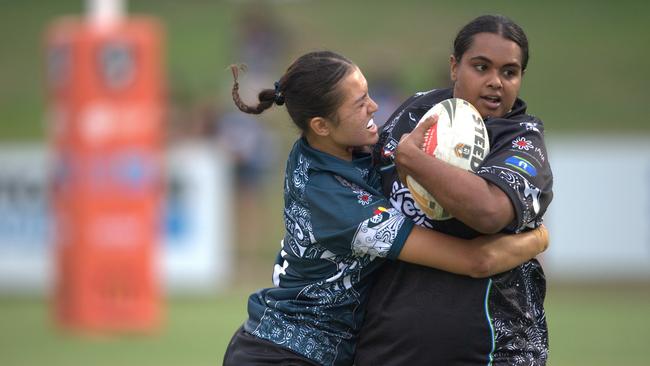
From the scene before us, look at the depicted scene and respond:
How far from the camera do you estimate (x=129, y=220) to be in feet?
38.7

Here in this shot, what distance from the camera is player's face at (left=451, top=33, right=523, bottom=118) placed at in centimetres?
394

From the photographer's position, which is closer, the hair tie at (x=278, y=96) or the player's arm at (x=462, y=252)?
the player's arm at (x=462, y=252)

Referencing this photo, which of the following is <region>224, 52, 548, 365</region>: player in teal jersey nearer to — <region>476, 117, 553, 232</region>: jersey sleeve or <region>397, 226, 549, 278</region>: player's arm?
<region>397, 226, 549, 278</region>: player's arm

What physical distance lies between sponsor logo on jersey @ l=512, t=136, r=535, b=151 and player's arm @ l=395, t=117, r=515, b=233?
0.76 feet

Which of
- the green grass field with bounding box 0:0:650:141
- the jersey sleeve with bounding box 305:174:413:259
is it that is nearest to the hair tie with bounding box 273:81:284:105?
the jersey sleeve with bounding box 305:174:413:259

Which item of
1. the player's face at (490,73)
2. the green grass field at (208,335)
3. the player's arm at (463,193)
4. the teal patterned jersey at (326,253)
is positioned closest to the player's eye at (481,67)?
the player's face at (490,73)

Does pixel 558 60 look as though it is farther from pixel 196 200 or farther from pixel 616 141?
pixel 196 200

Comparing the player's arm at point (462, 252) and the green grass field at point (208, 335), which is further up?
the player's arm at point (462, 252)

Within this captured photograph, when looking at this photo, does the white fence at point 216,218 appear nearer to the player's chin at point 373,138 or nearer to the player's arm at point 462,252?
the player's chin at point 373,138

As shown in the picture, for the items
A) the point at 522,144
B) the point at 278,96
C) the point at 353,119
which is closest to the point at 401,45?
the point at 278,96

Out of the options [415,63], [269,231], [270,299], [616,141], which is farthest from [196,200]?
[415,63]

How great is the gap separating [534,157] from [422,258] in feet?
1.60

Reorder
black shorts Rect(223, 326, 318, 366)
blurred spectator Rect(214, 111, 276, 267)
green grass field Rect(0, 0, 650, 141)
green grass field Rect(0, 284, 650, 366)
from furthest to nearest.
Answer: green grass field Rect(0, 0, 650, 141) < blurred spectator Rect(214, 111, 276, 267) < green grass field Rect(0, 284, 650, 366) < black shorts Rect(223, 326, 318, 366)

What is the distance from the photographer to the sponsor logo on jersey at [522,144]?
394 centimetres
